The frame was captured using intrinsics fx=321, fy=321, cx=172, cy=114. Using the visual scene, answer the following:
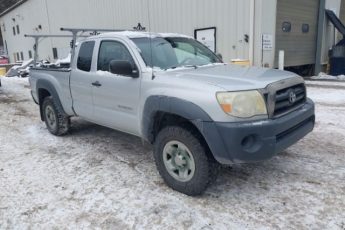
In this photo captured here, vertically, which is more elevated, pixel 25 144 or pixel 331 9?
pixel 331 9

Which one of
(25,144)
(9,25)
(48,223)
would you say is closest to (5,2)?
(9,25)

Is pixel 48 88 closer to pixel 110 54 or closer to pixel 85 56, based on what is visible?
pixel 85 56

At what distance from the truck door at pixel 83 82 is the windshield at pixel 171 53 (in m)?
0.97

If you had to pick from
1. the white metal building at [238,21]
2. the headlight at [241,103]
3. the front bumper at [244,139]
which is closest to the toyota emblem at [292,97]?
the front bumper at [244,139]

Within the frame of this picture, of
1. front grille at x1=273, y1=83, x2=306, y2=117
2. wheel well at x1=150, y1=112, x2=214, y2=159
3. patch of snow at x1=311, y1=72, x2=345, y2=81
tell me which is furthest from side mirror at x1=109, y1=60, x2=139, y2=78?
patch of snow at x1=311, y1=72, x2=345, y2=81

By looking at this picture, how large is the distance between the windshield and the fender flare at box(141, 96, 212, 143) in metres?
0.59

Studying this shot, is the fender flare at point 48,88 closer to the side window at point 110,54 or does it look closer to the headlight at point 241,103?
the side window at point 110,54

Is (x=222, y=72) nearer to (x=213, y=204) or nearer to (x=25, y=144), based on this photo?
(x=213, y=204)

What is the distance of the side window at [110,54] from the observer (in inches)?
171

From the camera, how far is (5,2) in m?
47.2

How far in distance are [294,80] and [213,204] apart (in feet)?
5.62

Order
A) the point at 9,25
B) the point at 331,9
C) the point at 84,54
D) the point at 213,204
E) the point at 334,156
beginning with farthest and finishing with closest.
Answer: the point at 9,25, the point at 331,9, the point at 84,54, the point at 334,156, the point at 213,204

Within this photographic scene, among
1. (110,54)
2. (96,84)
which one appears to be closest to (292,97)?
(110,54)

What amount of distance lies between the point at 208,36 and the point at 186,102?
10088 millimetres
